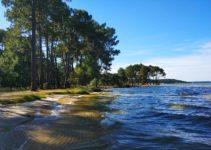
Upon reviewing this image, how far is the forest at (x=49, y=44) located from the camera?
54031 mm

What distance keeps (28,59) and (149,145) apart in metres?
85.0

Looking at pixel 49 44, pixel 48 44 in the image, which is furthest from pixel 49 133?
pixel 49 44

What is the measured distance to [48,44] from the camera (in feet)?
262

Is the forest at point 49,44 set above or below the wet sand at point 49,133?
above

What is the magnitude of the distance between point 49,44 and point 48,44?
7958 mm

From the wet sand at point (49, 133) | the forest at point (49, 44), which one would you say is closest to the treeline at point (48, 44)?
the forest at point (49, 44)

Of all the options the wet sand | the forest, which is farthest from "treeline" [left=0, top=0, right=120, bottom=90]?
the wet sand

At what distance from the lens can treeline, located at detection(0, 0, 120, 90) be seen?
53.9m

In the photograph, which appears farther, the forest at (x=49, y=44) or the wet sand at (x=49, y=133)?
the forest at (x=49, y=44)

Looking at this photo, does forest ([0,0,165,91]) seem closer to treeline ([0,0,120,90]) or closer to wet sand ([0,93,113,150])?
treeline ([0,0,120,90])

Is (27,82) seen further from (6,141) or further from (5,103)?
(6,141)

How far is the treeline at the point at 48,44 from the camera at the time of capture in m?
53.9

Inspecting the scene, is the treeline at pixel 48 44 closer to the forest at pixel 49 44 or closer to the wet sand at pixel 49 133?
the forest at pixel 49 44

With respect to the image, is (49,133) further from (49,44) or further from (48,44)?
(49,44)
